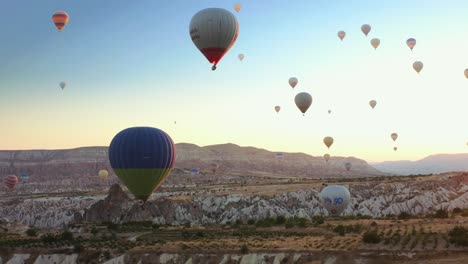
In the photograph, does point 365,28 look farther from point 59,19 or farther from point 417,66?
point 59,19

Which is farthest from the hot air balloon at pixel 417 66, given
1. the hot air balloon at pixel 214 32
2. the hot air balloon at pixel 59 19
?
the hot air balloon at pixel 59 19

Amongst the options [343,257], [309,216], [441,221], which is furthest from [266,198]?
[343,257]

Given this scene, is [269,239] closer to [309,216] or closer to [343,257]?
[343,257]

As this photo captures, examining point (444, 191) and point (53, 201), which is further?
point (53, 201)

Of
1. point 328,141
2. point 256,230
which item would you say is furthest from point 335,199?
point 328,141

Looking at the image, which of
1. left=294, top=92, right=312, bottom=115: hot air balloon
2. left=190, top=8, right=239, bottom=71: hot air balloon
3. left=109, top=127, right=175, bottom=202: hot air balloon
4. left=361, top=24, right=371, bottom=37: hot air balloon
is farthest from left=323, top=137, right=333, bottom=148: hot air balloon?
left=109, top=127, right=175, bottom=202: hot air balloon

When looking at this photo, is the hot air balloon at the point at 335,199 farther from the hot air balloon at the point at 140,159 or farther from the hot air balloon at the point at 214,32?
the hot air balloon at the point at 214,32

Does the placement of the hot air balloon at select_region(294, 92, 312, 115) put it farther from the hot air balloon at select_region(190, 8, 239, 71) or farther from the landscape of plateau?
the hot air balloon at select_region(190, 8, 239, 71)
